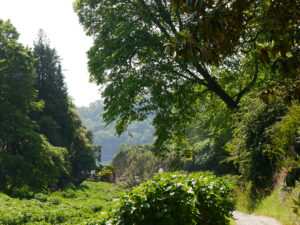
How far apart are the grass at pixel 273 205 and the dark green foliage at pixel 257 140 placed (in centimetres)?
74

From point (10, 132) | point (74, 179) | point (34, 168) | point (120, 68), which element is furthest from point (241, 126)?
point (74, 179)

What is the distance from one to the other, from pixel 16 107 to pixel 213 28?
23224 mm

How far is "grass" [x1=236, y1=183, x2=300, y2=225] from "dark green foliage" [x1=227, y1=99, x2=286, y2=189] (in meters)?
0.74

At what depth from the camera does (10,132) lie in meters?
22.1

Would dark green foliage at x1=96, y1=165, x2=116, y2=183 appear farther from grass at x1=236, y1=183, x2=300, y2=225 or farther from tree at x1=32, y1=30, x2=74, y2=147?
grass at x1=236, y1=183, x2=300, y2=225

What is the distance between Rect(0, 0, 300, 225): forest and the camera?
3.18 meters

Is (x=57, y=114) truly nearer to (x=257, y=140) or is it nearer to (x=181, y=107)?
(x=181, y=107)

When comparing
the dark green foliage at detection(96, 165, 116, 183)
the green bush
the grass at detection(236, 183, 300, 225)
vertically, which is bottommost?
the dark green foliage at detection(96, 165, 116, 183)

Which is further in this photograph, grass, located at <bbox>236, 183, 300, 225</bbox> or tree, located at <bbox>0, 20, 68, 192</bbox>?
tree, located at <bbox>0, 20, 68, 192</bbox>

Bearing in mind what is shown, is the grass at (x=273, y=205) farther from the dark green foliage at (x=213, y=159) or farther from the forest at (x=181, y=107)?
the dark green foliage at (x=213, y=159)

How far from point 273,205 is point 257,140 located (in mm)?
3155

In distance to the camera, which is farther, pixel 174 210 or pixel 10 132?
pixel 10 132

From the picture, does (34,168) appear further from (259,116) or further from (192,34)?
(192,34)

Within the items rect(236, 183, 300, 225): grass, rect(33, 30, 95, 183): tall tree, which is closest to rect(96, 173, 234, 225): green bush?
rect(236, 183, 300, 225): grass
